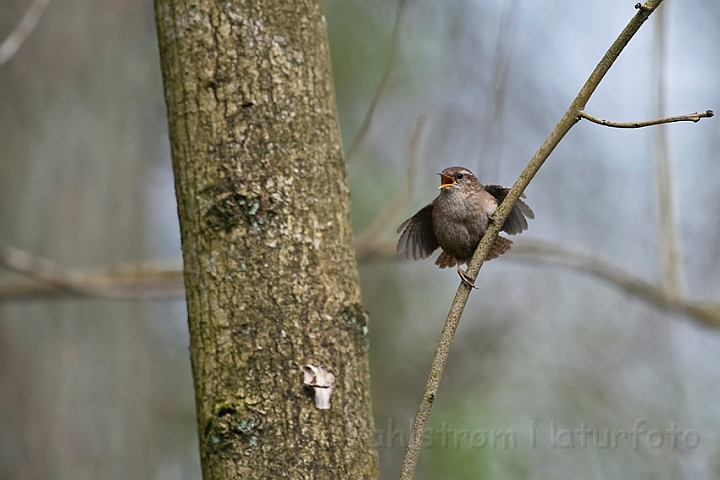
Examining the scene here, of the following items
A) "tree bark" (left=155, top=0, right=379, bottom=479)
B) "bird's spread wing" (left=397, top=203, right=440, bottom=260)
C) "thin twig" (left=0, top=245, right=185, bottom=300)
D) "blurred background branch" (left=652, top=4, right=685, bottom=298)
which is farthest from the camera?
"thin twig" (left=0, top=245, right=185, bottom=300)

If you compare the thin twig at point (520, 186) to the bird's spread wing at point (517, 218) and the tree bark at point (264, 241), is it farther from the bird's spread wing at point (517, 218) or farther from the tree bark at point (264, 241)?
the bird's spread wing at point (517, 218)

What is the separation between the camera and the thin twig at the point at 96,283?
13.8ft

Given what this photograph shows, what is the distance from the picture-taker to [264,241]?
79.7 inches

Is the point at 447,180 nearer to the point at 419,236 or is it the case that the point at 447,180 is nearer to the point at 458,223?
the point at 419,236

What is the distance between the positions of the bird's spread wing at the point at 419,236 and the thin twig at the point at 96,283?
200 cm

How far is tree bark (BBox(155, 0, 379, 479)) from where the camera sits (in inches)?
76.1

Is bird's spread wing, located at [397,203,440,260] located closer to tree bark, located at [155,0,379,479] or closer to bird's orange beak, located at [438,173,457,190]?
bird's orange beak, located at [438,173,457,190]

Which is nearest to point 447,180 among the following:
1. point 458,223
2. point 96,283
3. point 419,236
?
point 419,236

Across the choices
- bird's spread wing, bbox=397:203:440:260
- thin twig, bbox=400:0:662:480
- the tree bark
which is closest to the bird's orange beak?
bird's spread wing, bbox=397:203:440:260

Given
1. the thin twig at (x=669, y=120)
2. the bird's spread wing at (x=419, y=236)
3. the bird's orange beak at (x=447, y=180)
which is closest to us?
the thin twig at (x=669, y=120)

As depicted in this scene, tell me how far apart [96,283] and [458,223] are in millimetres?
2663

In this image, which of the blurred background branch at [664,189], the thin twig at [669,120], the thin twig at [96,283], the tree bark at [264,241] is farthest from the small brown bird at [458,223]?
the thin twig at [96,283]

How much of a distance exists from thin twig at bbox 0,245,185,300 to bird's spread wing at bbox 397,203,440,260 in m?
2.00

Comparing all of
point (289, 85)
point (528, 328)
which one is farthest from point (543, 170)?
point (289, 85)
